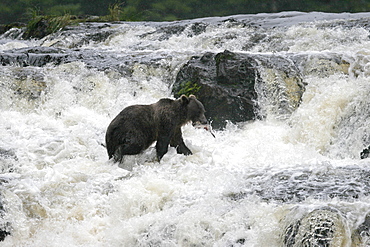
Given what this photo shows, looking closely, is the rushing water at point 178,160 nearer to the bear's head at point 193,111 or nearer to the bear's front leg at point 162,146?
the bear's front leg at point 162,146

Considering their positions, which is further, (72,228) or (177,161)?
(177,161)

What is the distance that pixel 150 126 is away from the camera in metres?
5.46

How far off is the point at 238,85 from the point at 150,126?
2.27 m

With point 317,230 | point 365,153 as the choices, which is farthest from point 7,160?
point 365,153

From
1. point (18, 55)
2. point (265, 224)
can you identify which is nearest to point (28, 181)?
point (265, 224)

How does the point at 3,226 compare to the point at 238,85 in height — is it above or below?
below

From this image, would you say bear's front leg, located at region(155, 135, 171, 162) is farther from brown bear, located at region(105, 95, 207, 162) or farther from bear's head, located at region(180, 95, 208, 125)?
bear's head, located at region(180, 95, 208, 125)

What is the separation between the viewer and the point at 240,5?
2506 centimetres

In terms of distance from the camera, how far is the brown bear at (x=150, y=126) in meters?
5.36

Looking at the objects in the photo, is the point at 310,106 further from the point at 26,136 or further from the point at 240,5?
the point at 240,5

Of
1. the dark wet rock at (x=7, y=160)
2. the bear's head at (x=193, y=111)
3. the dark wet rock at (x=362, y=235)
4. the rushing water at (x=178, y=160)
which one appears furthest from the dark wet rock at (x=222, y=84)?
the dark wet rock at (x=362, y=235)

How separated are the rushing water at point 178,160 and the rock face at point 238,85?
151 mm

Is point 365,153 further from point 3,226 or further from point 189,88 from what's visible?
point 3,226

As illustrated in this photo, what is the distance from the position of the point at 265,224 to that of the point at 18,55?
675 cm
